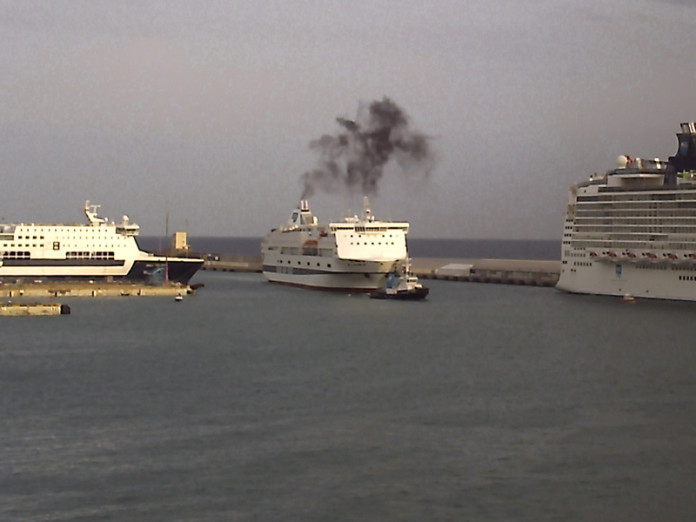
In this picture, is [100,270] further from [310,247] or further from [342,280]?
[342,280]

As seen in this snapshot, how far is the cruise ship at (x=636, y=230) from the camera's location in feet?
193

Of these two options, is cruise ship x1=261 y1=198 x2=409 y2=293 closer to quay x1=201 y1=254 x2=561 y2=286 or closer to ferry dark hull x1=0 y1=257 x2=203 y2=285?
ferry dark hull x1=0 y1=257 x2=203 y2=285

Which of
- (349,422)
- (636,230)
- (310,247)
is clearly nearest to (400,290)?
(310,247)

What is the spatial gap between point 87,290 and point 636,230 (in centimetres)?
3329

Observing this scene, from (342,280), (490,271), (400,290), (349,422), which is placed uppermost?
(490,271)

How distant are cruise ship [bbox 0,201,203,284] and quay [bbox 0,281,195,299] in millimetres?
2371

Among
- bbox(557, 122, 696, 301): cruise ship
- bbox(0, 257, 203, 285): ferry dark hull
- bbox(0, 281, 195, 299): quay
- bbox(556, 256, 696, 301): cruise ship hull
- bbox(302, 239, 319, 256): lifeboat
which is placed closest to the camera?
bbox(556, 256, 696, 301): cruise ship hull

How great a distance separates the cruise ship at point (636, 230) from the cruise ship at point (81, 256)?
2663cm

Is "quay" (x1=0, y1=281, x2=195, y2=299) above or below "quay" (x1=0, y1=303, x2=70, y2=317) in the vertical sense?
above

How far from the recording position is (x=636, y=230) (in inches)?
2450

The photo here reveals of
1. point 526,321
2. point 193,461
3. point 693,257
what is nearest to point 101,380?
A: point 193,461

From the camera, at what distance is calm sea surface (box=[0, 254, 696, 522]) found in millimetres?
19500

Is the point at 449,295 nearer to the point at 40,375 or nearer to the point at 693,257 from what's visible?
the point at 693,257

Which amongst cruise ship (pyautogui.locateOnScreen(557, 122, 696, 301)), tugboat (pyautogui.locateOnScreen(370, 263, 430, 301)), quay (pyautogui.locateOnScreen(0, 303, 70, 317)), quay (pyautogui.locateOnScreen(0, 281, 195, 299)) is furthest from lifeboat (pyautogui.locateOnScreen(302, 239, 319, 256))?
quay (pyautogui.locateOnScreen(0, 303, 70, 317))
